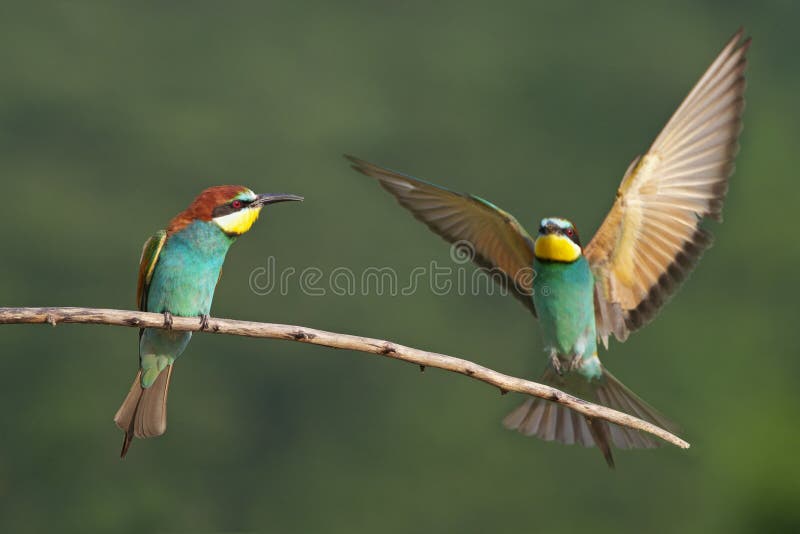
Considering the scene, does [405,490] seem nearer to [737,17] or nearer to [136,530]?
[136,530]

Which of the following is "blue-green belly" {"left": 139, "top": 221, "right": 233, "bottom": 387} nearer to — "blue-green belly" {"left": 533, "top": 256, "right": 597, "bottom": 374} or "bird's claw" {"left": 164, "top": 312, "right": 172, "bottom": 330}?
"bird's claw" {"left": 164, "top": 312, "right": 172, "bottom": 330}

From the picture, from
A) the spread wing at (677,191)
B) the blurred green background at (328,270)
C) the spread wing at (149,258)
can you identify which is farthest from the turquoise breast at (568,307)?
the blurred green background at (328,270)

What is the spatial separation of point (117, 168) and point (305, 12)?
442cm

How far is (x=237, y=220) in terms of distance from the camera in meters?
2.34

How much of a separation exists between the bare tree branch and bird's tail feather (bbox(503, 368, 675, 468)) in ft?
A: 1.26

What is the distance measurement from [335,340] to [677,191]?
1.13m

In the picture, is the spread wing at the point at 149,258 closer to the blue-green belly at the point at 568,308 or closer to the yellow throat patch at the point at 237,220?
the yellow throat patch at the point at 237,220

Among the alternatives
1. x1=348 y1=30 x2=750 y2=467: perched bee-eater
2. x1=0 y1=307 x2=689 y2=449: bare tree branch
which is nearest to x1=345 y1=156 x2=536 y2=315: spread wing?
x1=348 y1=30 x2=750 y2=467: perched bee-eater

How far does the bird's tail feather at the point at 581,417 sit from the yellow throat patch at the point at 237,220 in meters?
0.85

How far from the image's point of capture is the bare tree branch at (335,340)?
1.82 m

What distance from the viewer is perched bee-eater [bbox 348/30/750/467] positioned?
249cm

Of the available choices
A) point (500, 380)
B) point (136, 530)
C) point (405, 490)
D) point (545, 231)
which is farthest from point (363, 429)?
point (500, 380)

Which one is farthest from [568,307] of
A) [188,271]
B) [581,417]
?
[188,271]

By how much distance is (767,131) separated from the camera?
10234 mm
